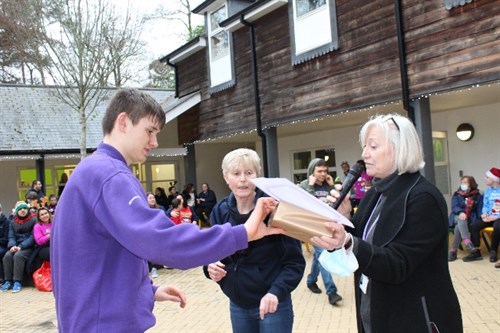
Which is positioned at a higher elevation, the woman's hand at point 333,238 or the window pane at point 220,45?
the window pane at point 220,45

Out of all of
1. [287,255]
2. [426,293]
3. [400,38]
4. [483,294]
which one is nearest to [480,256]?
[483,294]

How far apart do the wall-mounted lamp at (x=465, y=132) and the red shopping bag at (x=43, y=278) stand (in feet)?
30.5

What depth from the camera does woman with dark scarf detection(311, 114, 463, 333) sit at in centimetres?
188

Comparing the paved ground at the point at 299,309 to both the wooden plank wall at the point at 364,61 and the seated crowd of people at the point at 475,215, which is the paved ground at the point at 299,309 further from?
the wooden plank wall at the point at 364,61

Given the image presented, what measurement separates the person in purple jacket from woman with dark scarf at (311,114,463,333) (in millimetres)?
469

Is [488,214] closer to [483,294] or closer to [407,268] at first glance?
[483,294]

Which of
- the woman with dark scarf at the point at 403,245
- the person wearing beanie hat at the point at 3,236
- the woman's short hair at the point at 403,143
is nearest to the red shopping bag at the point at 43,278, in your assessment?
the person wearing beanie hat at the point at 3,236

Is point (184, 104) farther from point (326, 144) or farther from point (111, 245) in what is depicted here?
point (111, 245)

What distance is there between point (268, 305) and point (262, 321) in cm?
19

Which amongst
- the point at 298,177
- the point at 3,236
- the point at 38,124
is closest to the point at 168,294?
the point at 3,236

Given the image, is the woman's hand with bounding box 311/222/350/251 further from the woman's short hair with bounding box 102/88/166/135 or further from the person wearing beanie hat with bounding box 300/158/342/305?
the person wearing beanie hat with bounding box 300/158/342/305

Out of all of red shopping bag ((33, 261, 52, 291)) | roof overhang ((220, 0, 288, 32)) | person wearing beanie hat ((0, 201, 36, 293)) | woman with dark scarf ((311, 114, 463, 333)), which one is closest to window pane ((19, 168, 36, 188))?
person wearing beanie hat ((0, 201, 36, 293))

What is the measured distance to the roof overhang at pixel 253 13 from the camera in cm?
1144

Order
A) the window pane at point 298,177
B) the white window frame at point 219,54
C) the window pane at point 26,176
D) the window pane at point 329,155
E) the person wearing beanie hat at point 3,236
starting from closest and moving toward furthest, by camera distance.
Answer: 1. the person wearing beanie hat at point 3,236
2. the white window frame at point 219,54
3. the window pane at point 329,155
4. the window pane at point 298,177
5. the window pane at point 26,176
